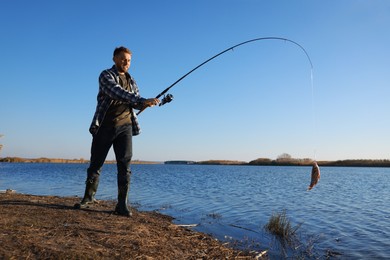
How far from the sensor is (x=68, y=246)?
4.12 m

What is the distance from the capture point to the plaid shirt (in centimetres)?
586

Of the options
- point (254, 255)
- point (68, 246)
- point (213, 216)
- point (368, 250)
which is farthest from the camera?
point (213, 216)

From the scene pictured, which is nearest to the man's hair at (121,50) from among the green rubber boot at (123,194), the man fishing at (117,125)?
the man fishing at (117,125)

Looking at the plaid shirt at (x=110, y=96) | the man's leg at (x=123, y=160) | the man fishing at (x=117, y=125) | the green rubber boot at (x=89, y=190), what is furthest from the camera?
the green rubber boot at (x=89, y=190)

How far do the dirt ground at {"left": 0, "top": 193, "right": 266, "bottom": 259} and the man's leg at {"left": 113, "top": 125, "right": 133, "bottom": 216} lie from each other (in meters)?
0.26

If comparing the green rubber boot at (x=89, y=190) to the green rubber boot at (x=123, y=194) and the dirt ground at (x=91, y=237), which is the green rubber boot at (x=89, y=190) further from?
the green rubber boot at (x=123, y=194)

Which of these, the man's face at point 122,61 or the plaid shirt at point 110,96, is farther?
the man's face at point 122,61

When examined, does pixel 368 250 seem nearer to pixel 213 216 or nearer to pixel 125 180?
pixel 213 216

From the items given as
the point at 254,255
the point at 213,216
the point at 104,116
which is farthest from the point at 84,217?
the point at 213,216

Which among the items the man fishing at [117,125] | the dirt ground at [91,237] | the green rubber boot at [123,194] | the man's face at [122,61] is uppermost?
the man's face at [122,61]

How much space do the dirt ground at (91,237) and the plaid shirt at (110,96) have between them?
5.01 feet

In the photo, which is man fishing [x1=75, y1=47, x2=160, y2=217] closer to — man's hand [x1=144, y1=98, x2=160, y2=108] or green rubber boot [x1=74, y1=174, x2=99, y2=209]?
man's hand [x1=144, y1=98, x2=160, y2=108]

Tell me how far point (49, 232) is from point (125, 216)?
1805 mm

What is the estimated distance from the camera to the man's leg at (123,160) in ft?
20.6
